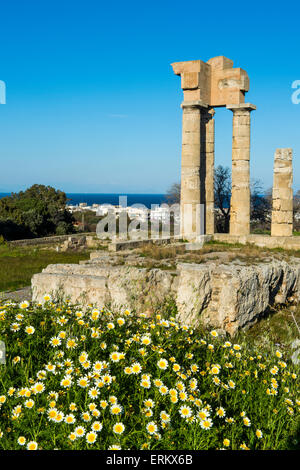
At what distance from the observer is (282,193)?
66.2 feet

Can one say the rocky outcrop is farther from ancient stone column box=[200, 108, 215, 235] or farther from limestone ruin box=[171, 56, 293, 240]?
ancient stone column box=[200, 108, 215, 235]

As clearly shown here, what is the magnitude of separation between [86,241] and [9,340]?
24.0m

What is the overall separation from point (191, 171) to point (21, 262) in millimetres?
8994

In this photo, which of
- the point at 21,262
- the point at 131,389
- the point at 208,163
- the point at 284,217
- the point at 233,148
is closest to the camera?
the point at 131,389

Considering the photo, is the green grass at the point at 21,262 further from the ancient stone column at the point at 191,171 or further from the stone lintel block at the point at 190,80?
the stone lintel block at the point at 190,80

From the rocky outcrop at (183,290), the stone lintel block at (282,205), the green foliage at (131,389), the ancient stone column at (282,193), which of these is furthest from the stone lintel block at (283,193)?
the green foliage at (131,389)

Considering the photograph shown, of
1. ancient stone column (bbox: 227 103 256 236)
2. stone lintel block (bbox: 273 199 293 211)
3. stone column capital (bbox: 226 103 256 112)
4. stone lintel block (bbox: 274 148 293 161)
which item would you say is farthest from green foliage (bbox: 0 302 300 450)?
stone column capital (bbox: 226 103 256 112)

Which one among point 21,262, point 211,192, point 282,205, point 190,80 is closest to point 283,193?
point 282,205

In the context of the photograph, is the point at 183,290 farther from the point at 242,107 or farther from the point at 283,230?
the point at 242,107

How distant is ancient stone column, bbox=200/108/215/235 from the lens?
2175cm

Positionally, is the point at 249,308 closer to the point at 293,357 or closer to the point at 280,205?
A: the point at 293,357

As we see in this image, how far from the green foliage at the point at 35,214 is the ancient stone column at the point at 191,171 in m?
16.8

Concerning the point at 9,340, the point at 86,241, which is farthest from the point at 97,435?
the point at 86,241

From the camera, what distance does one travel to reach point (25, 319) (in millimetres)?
4492
